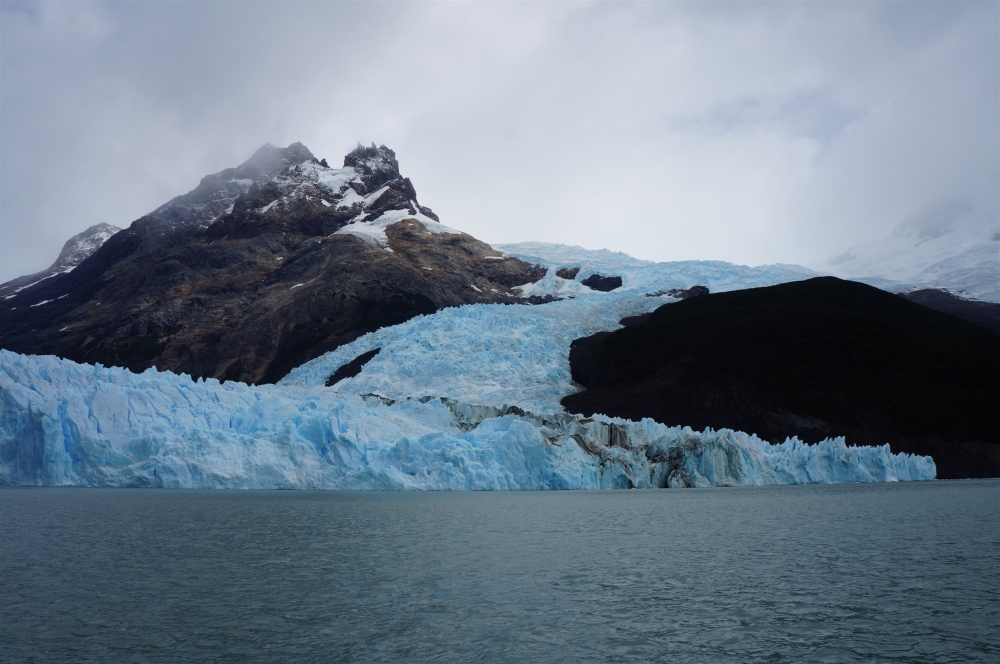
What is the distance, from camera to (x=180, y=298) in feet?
384

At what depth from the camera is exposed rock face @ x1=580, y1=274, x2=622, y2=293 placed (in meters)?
124

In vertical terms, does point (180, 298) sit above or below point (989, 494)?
above

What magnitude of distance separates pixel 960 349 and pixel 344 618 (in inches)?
2820

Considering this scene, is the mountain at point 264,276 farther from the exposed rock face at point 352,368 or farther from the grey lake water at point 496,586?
the grey lake water at point 496,586

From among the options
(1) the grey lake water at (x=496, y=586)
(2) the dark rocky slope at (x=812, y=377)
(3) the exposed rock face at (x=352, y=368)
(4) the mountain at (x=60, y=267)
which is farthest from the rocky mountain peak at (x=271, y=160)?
(1) the grey lake water at (x=496, y=586)

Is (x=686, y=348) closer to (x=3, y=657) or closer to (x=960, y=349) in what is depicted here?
(x=960, y=349)

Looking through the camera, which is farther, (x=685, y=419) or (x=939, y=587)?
(x=685, y=419)

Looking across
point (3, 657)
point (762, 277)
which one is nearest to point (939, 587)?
point (3, 657)

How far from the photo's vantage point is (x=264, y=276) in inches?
4852

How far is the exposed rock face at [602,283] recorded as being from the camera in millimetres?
123500

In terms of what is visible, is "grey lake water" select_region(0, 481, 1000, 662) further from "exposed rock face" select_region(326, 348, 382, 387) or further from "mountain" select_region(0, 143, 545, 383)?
"mountain" select_region(0, 143, 545, 383)

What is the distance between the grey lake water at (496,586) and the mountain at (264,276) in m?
Result: 78.1

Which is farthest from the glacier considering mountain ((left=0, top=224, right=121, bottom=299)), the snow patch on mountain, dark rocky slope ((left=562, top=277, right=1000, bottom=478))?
mountain ((left=0, top=224, right=121, bottom=299))

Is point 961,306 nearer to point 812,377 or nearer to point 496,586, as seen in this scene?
point 812,377
